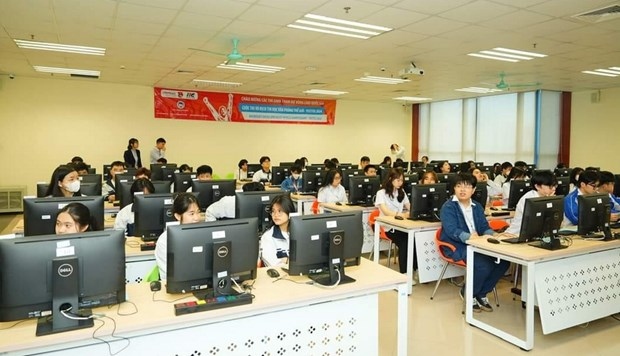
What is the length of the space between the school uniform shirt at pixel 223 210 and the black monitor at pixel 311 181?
111 inches

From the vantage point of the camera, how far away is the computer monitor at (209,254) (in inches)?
78.2

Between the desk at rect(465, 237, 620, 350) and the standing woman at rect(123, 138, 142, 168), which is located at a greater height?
the standing woman at rect(123, 138, 142, 168)

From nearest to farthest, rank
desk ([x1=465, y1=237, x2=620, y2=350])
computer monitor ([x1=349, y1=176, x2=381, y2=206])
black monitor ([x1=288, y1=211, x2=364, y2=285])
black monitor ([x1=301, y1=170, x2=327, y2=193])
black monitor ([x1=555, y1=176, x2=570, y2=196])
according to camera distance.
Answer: black monitor ([x1=288, y1=211, x2=364, y2=285])
desk ([x1=465, y1=237, x2=620, y2=350])
computer monitor ([x1=349, y1=176, x2=381, y2=206])
black monitor ([x1=555, y1=176, x2=570, y2=196])
black monitor ([x1=301, y1=170, x2=327, y2=193])

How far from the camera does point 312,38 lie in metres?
5.55

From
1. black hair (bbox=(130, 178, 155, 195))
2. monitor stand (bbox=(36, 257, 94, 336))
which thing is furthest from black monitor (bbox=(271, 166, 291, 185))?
monitor stand (bbox=(36, 257, 94, 336))

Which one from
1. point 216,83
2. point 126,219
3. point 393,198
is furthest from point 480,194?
point 216,83

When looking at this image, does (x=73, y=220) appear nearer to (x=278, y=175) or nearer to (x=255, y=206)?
(x=255, y=206)

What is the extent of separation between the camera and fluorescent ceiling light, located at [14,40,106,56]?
5953 millimetres

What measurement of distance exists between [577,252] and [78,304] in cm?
336

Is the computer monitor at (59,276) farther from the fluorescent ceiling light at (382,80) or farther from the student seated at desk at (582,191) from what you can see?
the fluorescent ceiling light at (382,80)

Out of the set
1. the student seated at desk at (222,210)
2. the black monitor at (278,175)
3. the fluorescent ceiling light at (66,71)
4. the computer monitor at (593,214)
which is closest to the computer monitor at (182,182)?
the student seated at desk at (222,210)

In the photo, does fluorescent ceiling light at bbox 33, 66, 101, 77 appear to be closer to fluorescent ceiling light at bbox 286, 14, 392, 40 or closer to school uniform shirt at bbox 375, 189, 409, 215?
fluorescent ceiling light at bbox 286, 14, 392, 40

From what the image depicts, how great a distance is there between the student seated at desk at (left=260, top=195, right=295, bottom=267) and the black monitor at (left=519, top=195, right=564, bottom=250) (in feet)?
5.84

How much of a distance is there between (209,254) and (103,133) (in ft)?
29.7
